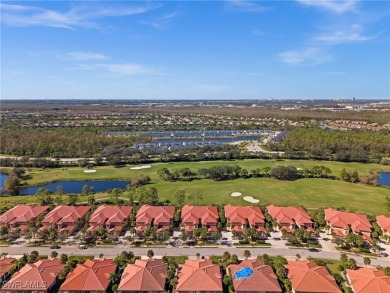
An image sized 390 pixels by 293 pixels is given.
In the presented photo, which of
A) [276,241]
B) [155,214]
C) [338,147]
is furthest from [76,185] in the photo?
[338,147]

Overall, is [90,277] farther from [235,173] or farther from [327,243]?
[235,173]

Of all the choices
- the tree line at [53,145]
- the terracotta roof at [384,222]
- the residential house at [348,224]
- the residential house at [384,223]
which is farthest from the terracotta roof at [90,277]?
the tree line at [53,145]

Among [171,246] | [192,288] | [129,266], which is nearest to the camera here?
[192,288]

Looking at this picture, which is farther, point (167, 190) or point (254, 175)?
point (254, 175)

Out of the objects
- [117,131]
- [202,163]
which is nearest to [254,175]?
[202,163]

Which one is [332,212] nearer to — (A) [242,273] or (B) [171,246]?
(A) [242,273]

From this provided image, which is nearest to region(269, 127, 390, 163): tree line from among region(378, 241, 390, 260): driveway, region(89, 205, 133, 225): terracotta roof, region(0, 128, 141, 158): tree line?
region(378, 241, 390, 260): driveway

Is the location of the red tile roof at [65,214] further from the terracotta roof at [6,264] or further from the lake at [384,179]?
the lake at [384,179]
